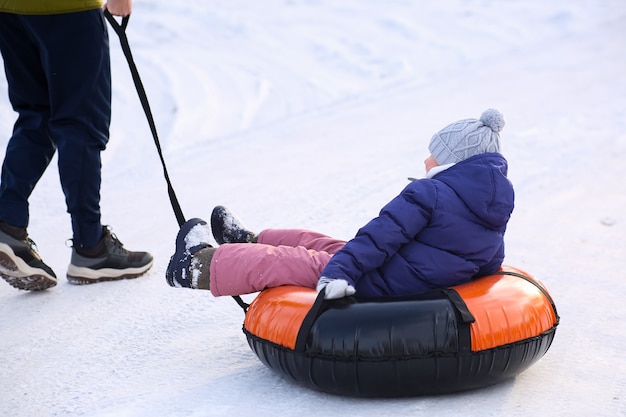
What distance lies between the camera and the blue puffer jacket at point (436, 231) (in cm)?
264

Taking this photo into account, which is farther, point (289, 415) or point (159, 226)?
point (159, 226)

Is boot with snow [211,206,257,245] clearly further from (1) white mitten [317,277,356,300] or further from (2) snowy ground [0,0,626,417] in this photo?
(1) white mitten [317,277,356,300]

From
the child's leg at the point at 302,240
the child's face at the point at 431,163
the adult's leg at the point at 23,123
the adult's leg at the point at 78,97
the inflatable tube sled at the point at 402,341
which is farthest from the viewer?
the adult's leg at the point at 23,123

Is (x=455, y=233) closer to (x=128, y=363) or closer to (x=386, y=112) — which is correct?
(x=128, y=363)

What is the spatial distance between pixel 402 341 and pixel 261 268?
0.58 metres

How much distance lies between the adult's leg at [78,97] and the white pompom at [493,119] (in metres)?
1.48

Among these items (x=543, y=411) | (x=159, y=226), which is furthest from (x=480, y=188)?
(x=159, y=226)

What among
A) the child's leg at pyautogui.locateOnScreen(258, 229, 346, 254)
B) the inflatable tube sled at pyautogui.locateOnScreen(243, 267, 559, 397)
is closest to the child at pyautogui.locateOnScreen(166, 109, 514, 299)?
the inflatable tube sled at pyautogui.locateOnScreen(243, 267, 559, 397)

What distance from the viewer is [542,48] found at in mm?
8367

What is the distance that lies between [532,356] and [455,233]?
44 cm

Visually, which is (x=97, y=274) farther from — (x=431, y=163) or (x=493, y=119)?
(x=493, y=119)

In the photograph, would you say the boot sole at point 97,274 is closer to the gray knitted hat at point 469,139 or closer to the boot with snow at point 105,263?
the boot with snow at point 105,263

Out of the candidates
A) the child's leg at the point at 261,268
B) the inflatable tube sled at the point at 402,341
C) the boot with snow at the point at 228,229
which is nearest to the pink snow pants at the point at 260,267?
the child's leg at the point at 261,268

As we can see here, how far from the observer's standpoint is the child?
2635 mm
